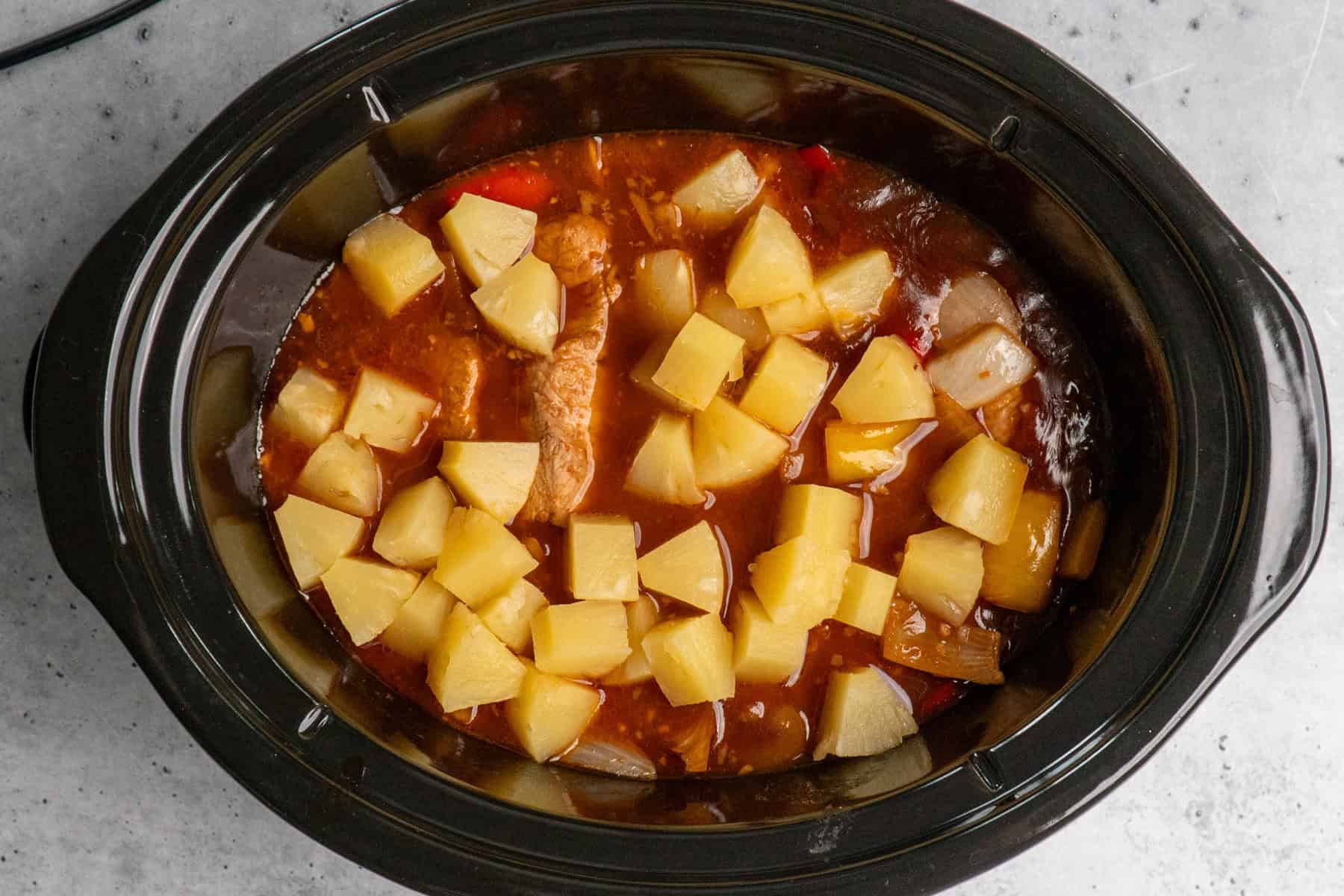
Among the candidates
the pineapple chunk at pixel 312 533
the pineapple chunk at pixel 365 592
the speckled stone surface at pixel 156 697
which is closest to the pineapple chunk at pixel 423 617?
the pineapple chunk at pixel 365 592

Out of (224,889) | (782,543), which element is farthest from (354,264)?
(224,889)

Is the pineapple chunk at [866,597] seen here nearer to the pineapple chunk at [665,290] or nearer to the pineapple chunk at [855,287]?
the pineapple chunk at [855,287]

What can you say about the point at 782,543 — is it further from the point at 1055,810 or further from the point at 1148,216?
the point at 1148,216

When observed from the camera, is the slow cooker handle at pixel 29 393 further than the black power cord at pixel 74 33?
No

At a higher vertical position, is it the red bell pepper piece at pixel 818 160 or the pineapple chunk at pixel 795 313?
the red bell pepper piece at pixel 818 160

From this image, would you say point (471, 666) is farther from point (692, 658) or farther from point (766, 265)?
point (766, 265)

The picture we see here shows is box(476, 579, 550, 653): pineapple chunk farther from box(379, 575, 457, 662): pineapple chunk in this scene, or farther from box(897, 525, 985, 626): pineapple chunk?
box(897, 525, 985, 626): pineapple chunk

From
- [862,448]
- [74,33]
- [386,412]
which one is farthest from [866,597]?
[74,33]
